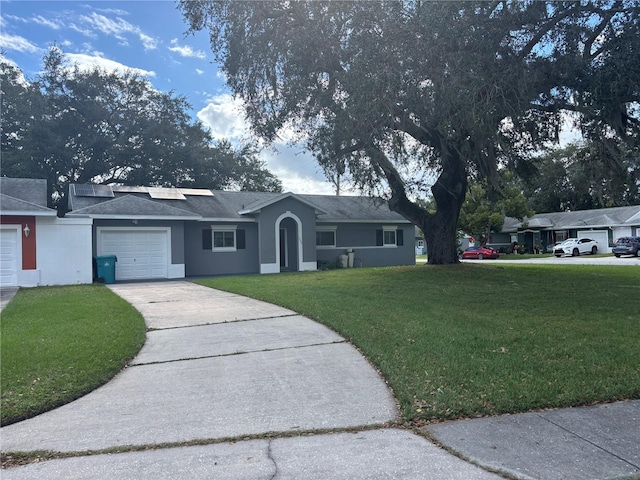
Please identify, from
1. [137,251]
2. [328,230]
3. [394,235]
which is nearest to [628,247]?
[394,235]

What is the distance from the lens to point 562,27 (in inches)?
405

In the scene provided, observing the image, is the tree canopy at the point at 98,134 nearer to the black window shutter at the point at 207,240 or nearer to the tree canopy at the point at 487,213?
the black window shutter at the point at 207,240

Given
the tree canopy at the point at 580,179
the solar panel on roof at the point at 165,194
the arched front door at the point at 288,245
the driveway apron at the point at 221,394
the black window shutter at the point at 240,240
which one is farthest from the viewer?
the arched front door at the point at 288,245

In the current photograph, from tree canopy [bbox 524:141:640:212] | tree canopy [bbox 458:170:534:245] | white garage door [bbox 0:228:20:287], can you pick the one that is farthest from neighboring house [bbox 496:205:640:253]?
white garage door [bbox 0:228:20:287]

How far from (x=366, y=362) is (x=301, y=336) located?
169 cm

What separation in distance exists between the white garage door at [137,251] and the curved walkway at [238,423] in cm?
1255


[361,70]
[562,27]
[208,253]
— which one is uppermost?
[562,27]

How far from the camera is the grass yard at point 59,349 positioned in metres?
4.89

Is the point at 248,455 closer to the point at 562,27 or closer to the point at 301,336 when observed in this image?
the point at 301,336

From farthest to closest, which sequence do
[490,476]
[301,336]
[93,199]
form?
[93,199]
[301,336]
[490,476]

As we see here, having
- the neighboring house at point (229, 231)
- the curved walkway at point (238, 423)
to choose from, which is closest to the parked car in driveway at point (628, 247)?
the neighboring house at point (229, 231)

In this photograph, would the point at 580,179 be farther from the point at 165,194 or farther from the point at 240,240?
the point at 165,194

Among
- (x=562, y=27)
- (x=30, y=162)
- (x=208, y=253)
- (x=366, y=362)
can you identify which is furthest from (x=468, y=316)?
(x=30, y=162)

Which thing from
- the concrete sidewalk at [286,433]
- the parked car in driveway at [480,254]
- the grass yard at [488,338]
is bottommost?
the concrete sidewalk at [286,433]
